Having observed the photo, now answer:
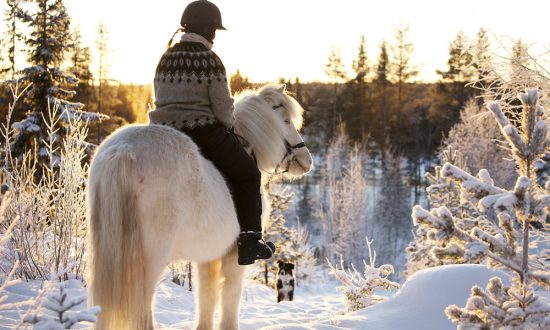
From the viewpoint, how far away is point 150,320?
2.95 metres

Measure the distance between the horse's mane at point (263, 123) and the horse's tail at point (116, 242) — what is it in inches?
51.8

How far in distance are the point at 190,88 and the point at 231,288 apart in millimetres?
1531

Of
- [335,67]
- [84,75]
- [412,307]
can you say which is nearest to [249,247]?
[412,307]

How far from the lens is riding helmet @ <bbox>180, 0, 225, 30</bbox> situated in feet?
11.9

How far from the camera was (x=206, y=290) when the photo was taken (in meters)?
3.89

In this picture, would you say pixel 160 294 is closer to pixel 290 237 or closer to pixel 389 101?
pixel 290 237

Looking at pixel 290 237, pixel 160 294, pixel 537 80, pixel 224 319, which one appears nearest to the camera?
pixel 224 319

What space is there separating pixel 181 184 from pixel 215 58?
39.8 inches

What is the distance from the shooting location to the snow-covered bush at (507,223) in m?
2.49

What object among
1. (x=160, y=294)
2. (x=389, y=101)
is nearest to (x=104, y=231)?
(x=160, y=294)

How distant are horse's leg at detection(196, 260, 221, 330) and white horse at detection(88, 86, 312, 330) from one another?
0.41 m

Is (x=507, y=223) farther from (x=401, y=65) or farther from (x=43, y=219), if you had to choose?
(x=401, y=65)

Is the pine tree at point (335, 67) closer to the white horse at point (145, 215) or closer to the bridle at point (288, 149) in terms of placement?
the bridle at point (288, 149)

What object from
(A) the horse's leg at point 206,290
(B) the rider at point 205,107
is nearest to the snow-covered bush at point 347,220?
(A) the horse's leg at point 206,290
